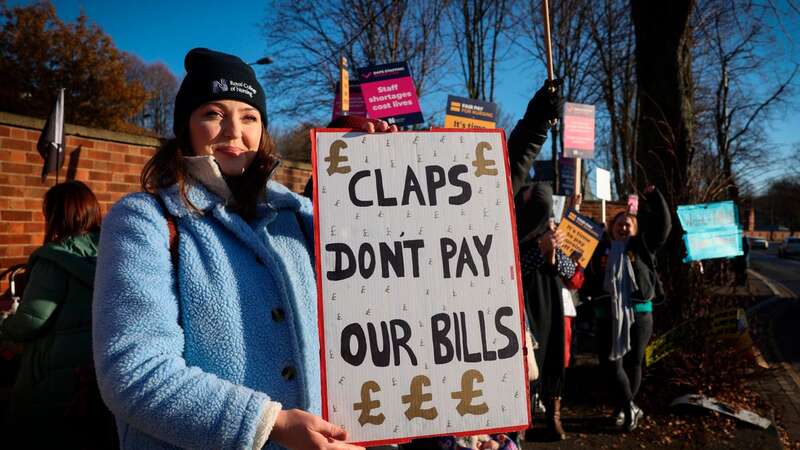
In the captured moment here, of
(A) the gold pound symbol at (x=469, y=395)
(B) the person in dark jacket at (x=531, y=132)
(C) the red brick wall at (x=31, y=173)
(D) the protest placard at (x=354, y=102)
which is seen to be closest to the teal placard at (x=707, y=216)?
(B) the person in dark jacket at (x=531, y=132)

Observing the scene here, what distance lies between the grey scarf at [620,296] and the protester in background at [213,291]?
325 centimetres

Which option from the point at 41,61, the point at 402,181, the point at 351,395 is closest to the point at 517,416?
the point at 351,395

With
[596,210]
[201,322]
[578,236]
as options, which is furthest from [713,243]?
[596,210]

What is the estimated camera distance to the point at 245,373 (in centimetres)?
108

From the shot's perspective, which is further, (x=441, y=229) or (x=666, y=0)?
(x=666, y=0)

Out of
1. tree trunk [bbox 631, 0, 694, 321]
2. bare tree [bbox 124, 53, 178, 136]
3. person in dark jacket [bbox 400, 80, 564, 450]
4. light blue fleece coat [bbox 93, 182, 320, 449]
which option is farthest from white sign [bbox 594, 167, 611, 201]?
bare tree [bbox 124, 53, 178, 136]

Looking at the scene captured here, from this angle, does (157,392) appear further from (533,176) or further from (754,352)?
(533,176)

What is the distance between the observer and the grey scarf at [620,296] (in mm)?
3906

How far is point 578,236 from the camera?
374 cm

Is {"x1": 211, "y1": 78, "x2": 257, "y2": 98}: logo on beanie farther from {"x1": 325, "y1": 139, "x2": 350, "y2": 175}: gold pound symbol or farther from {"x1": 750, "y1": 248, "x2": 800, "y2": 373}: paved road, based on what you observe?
{"x1": 750, "y1": 248, "x2": 800, "y2": 373}: paved road

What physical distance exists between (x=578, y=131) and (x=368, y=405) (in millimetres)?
4735

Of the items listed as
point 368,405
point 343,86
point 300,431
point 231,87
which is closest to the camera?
point 300,431

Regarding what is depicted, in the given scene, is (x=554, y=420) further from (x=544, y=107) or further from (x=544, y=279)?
(x=544, y=107)

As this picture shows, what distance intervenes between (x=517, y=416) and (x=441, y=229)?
0.50 metres
